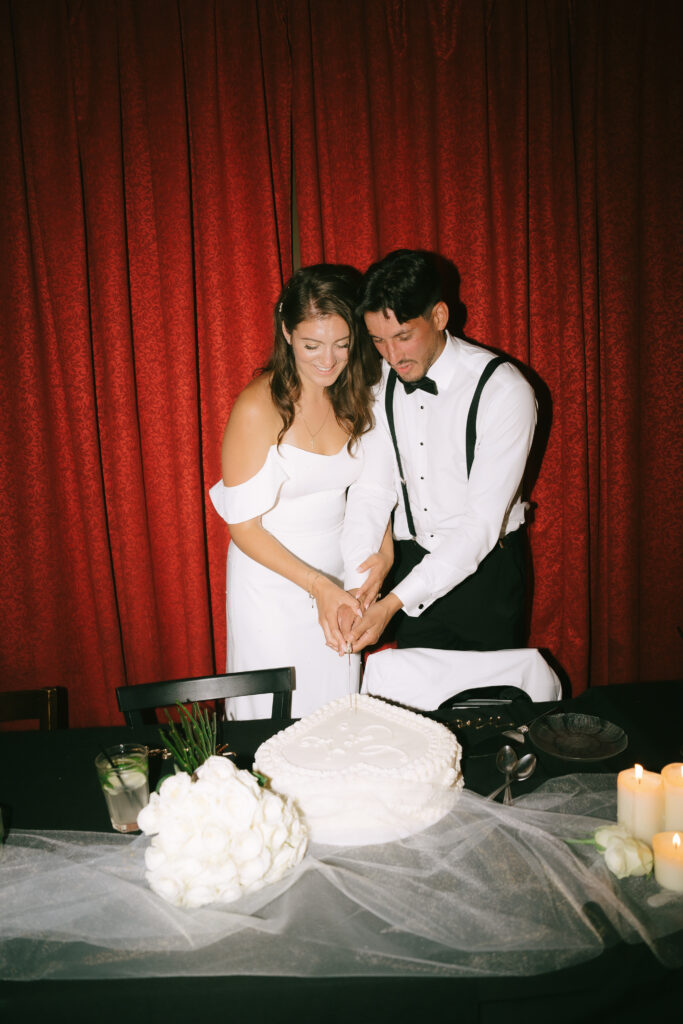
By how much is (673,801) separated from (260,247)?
2494 millimetres

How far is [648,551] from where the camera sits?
3.25m

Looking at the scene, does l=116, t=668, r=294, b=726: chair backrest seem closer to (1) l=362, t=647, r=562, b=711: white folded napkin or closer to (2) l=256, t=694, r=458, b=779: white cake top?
(1) l=362, t=647, r=562, b=711: white folded napkin

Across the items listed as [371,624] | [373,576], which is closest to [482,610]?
[373,576]

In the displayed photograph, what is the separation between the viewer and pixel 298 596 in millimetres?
2359

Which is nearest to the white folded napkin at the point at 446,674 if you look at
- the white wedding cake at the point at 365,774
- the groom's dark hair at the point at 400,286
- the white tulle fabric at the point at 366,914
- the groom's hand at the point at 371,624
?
the groom's hand at the point at 371,624

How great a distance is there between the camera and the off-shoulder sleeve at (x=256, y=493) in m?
2.23

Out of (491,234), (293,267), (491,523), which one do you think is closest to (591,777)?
(491,523)

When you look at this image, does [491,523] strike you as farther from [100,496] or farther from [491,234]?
[100,496]

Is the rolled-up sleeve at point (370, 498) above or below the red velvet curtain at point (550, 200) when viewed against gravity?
below

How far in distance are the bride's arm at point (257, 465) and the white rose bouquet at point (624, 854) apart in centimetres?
118

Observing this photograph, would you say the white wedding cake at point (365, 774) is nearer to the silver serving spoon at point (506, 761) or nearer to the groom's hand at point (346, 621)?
the silver serving spoon at point (506, 761)

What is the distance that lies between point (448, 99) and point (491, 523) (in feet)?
5.81

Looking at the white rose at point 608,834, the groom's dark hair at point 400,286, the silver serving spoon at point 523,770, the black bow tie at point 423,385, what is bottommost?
the silver serving spoon at point 523,770

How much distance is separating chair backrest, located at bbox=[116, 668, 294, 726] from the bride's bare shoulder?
26.2 inches
